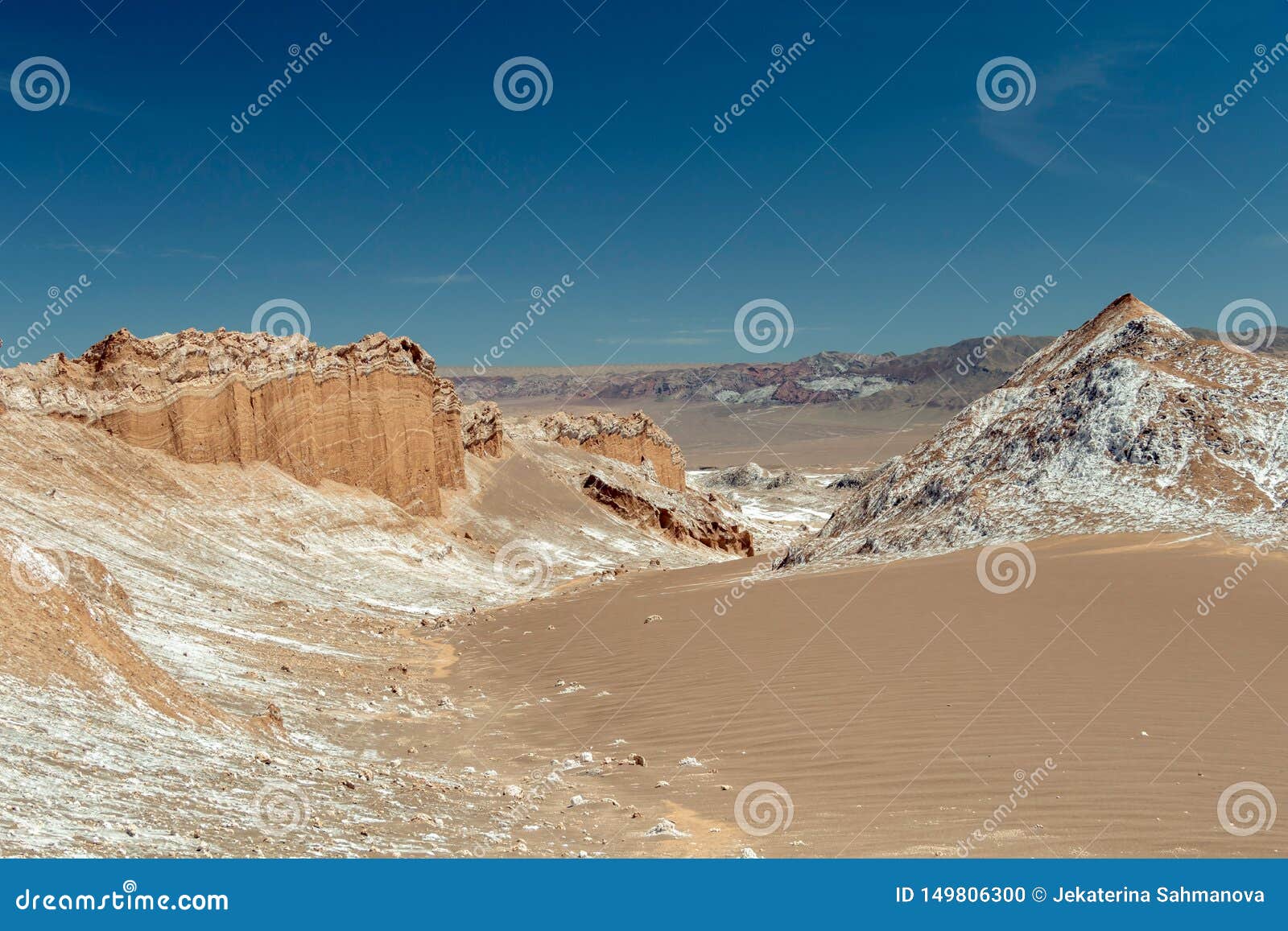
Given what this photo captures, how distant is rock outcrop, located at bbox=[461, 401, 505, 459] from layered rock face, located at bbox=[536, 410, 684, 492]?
6.43 m

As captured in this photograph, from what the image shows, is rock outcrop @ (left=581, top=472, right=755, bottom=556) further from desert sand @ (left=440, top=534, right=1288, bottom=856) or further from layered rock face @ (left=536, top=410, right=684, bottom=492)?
desert sand @ (left=440, top=534, right=1288, bottom=856)

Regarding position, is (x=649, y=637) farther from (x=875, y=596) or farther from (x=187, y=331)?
(x=187, y=331)

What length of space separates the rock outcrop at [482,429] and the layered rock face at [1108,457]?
19.1 meters

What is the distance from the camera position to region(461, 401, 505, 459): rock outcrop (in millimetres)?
37500

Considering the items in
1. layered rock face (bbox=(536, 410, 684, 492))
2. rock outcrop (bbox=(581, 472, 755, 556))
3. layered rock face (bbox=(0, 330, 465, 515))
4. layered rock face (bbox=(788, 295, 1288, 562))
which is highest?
layered rock face (bbox=(536, 410, 684, 492))

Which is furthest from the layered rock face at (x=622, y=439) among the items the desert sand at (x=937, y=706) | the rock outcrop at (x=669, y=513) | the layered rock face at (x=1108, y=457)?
the desert sand at (x=937, y=706)

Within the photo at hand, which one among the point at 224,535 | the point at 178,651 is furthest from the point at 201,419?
the point at 178,651

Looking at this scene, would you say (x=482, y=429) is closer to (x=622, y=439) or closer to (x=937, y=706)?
(x=622, y=439)

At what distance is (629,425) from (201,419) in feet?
90.6

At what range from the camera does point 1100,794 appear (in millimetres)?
6598

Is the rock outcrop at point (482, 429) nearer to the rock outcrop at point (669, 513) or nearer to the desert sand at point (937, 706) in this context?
the rock outcrop at point (669, 513)

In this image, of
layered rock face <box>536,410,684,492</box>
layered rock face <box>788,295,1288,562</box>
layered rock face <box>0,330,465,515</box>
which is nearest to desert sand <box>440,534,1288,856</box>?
layered rock face <box>788,295,1288,562</box>

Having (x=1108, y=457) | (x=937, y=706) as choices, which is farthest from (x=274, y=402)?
(x=937, y=706)

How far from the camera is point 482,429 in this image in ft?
125
